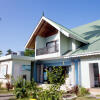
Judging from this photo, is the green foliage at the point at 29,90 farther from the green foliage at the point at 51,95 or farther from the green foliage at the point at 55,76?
the green foliage at the point at 55,76

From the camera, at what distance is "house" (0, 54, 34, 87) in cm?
1490

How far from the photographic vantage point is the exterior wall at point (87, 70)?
11.4 meters

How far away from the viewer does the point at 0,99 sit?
29.7 feet

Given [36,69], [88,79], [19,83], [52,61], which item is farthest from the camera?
[36,69]

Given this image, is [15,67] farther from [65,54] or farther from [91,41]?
[91,41]

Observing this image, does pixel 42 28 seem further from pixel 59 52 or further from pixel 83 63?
pixel 83 63

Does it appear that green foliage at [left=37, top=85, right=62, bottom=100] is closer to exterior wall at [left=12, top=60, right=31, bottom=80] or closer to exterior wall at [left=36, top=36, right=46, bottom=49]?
exterior wall at [left=12, top=60, right=31, bottom=80]

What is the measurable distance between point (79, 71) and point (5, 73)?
9222 millimetres

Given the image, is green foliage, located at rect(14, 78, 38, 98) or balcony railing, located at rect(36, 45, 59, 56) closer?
green foliage, located at rect(14, 78, 38, 98)

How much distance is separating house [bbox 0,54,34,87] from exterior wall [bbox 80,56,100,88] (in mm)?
7318

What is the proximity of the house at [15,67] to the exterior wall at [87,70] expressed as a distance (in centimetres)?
732

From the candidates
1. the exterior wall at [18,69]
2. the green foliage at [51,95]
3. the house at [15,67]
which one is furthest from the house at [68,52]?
the green foliage at [51,95]

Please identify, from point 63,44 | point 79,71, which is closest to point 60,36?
point 63,44

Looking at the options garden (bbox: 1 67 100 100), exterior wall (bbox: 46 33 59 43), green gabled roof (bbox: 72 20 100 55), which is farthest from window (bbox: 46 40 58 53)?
garden (bbox: 1 67 100 100)
